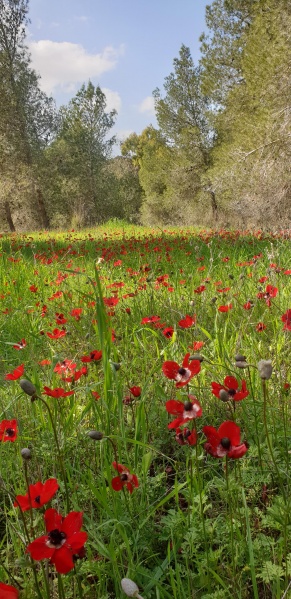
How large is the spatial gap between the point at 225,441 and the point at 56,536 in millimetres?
369

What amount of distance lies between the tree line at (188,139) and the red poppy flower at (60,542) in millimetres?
8553

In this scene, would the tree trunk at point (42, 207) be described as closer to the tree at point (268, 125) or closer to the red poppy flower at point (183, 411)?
the tree at point (268, 125)

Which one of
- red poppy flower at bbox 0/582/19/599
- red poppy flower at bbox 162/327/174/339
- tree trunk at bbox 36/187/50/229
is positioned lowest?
red poppy flower at bbox 0/582/19/599

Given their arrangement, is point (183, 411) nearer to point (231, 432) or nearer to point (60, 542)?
point (231, 432)

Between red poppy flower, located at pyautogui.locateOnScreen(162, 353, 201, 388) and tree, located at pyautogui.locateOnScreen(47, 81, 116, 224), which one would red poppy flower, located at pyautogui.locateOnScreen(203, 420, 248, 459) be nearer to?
red poppy flower, located at pyautogui.locateOnScreen(162, 353, 201, 388)

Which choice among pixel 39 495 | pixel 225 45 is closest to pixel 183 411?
pixel 39 495

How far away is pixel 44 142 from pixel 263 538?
73.3ft

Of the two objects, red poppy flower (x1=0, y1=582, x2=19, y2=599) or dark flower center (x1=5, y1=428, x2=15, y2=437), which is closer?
red poppy flower (x1=0, y1=582, x2=19, y2=599)

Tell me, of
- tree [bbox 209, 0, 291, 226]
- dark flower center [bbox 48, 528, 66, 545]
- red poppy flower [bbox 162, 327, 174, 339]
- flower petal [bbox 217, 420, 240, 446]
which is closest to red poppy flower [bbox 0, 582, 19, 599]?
dark flower center [bbox 48, 528, 66, 545]

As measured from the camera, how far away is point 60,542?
71cm

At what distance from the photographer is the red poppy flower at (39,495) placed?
78 cm

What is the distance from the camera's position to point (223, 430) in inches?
33.0

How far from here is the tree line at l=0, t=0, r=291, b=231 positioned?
941cm

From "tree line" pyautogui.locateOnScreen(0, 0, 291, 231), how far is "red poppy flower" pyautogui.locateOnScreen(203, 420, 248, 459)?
831cm
